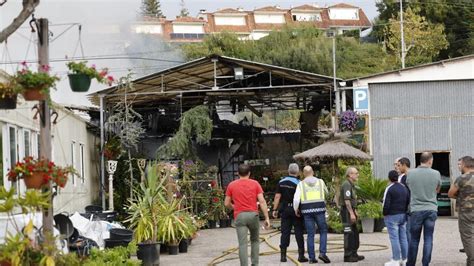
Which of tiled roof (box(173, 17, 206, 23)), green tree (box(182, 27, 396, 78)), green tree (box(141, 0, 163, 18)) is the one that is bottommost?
green tree (box(182, 27, 396, 78))

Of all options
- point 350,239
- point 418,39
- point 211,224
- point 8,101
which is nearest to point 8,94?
point 8,101

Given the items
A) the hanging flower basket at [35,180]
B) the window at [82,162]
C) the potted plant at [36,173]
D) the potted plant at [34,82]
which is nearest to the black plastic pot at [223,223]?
the window at [82,162]

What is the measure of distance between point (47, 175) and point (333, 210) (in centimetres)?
1244

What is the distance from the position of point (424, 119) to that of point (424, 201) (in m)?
11.5

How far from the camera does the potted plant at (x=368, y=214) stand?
17859 millimetres

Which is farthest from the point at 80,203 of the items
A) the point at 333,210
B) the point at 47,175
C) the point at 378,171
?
the point at 47,175

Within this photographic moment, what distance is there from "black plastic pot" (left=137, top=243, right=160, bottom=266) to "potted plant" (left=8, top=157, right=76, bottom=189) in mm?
5459

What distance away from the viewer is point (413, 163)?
71.1 feet

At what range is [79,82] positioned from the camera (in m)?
7.93

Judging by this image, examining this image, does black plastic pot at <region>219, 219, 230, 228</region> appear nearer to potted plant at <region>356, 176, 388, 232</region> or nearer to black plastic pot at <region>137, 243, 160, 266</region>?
potted plant at <region>356, 176, 388, 232</region>

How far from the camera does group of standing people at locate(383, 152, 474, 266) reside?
10.1m

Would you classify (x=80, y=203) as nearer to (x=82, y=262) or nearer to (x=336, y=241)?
(x=336, y=241)

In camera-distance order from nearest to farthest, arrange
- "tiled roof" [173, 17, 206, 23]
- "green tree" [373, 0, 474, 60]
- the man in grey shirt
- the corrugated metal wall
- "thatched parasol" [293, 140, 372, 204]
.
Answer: the man in grey shirt < "thatched parasol" [293, 140, 372, 204] < the corrugated metal wall < "green tree" [373, 0, 474, 60] < "tiled roof" [173, 17, 206, 23]

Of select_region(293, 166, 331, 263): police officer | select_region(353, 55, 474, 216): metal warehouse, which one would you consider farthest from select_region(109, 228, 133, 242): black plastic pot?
select_region(353, 55, 474, 216): metal warehouse
